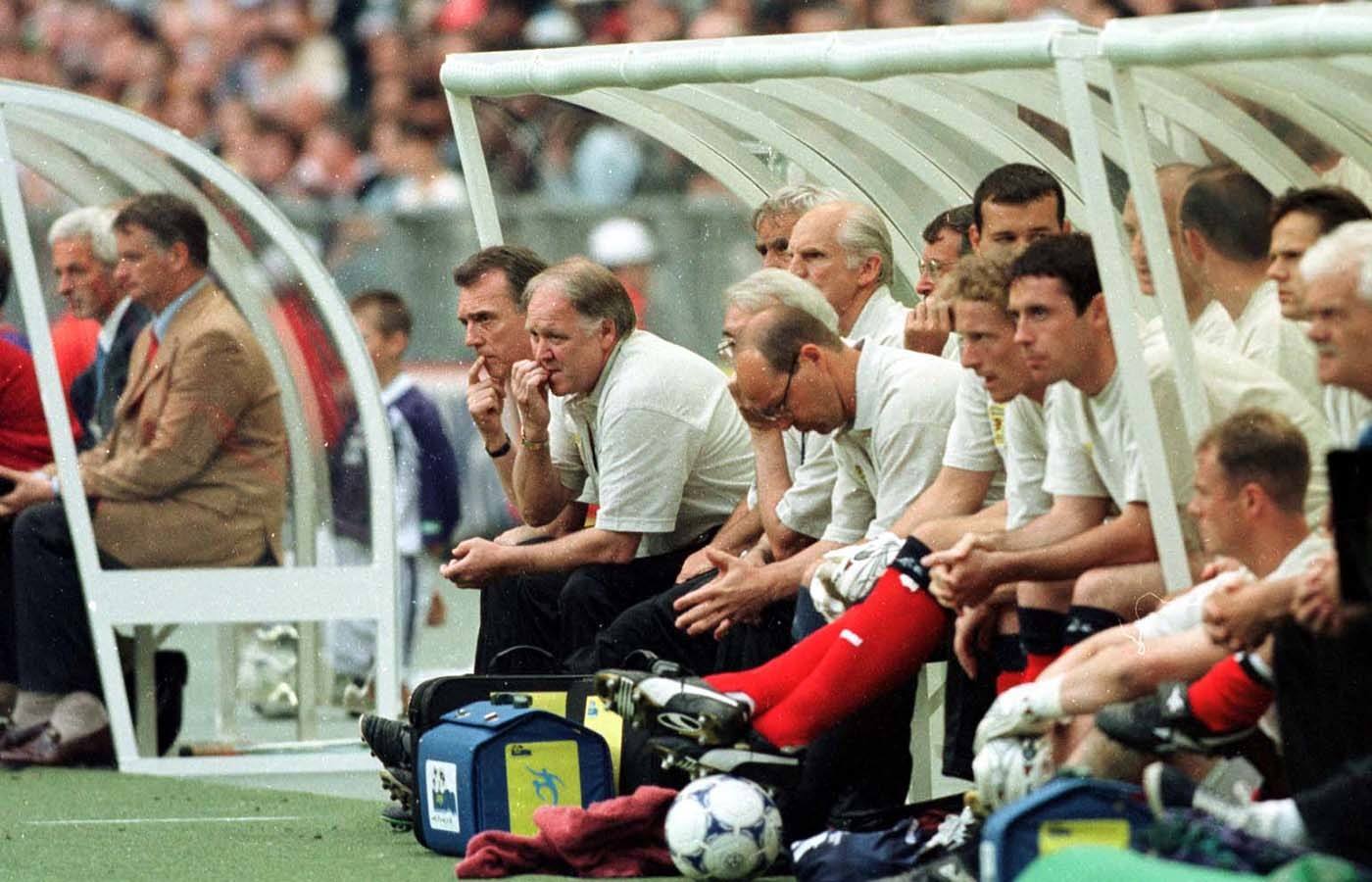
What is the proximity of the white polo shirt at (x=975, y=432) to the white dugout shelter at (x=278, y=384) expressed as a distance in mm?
3194

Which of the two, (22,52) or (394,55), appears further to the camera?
(22,52)

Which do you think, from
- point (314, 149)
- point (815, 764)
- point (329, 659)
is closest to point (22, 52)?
point (314, 149)

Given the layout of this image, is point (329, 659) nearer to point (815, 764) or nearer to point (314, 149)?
point (815, 764)

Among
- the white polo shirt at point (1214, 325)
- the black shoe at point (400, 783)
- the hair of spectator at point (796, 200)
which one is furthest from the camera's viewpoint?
the hair of spectator at point (796, 200)

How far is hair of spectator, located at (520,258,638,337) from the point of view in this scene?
296 inches

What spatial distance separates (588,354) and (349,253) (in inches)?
331

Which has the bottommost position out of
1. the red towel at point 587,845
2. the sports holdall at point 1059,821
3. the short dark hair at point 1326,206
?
the red towel at point 587,845

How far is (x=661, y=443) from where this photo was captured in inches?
297

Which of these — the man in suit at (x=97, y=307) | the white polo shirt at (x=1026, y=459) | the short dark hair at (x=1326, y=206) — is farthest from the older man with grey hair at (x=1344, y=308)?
the man in suit at (x=97, y=307)

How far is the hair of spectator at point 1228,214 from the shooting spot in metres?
5.53

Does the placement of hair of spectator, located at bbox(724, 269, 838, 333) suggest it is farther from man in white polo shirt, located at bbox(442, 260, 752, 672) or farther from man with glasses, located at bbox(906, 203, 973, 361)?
man in white polo shirt, located at bbox(442, 260, 752, 672)

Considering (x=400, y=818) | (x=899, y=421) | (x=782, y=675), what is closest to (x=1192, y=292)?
(x=899, y=421)

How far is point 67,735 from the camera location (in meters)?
8.97

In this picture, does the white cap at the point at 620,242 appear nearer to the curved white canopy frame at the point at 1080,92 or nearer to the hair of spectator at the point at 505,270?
the hair of spectator at the point at 505,270
